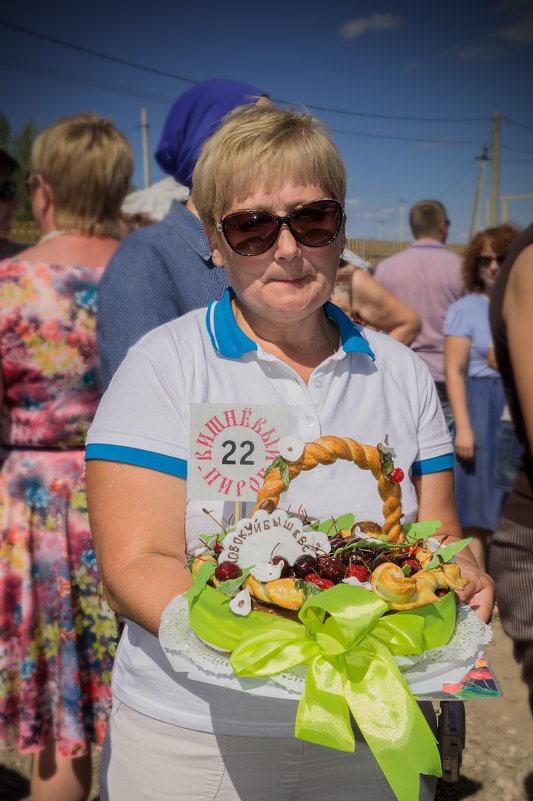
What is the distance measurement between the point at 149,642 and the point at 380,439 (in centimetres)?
58

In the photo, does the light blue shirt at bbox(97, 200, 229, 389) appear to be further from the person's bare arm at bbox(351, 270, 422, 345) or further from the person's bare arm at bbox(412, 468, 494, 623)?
the person's bare arm at bbox(351, 270, 422, 345)

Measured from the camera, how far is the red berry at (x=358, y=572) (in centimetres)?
108

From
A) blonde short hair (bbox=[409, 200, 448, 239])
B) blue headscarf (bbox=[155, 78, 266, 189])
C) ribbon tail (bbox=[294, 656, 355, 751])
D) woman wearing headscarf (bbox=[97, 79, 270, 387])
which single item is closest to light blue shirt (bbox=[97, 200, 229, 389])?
woman wearing headscarf (bbox=[97, 79, 270, 387])

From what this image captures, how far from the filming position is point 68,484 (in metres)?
2.13

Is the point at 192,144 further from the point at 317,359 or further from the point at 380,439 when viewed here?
the point at 380,439

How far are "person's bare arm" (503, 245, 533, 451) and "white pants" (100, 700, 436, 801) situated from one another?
2.45ft

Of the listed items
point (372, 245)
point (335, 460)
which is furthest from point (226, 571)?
point (372, 245)

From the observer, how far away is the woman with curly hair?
13.2 ft

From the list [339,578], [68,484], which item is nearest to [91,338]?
[68,484]

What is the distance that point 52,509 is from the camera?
2125 millimetres

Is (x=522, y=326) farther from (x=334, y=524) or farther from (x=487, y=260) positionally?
(x=487, y=260)

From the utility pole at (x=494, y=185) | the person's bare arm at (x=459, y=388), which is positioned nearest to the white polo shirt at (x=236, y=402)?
the person's bare arm at (x=459, y=388)

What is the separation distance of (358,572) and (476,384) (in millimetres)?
3251

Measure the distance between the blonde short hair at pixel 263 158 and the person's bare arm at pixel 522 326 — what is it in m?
0.41
